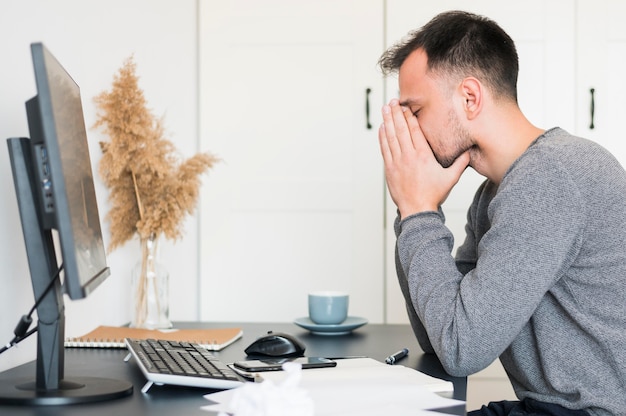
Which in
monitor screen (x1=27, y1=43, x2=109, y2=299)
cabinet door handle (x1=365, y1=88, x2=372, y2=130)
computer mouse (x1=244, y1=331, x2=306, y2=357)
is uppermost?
cabinet door handle (x1=365, y1=88, x2=372, y2=130)

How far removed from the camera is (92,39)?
1.98 metres

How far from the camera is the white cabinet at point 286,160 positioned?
8.84 feet

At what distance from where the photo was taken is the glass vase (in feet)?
6.59

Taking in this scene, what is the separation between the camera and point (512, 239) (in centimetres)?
131

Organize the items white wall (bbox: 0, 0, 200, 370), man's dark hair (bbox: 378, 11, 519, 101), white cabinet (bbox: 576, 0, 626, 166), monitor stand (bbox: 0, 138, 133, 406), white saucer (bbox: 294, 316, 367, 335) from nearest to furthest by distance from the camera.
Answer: monitor stand (bbox: 0, 138, 133, 406)
white wall (bbox: 0, 0, 200, 370)
man's dark hair (bbox: 378, 11, 519, 101)
white saucer (bbox: 294, 316, 367, 335)
white cabinet (bbox: 576, 0, 626, 166)

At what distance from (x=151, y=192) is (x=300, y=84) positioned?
0.85 meters

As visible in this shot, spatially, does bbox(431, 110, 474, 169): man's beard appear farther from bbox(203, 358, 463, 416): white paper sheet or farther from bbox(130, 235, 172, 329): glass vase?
bbox(130, 235, 172, 329): glass vase

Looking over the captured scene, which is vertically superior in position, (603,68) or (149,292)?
(603,68)

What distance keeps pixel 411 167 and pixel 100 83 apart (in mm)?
880

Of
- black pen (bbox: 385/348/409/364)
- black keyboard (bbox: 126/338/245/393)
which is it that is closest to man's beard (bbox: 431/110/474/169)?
black pen (bbox: 385/348/409/364)

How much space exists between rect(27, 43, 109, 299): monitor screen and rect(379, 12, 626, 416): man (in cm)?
57

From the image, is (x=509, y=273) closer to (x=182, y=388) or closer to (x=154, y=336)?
(x=182, y=388)

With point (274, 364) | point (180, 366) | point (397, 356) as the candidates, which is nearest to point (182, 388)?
point (180, 366)

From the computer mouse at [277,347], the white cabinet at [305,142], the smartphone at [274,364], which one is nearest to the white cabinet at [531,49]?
the white cabinet at [305,142]
